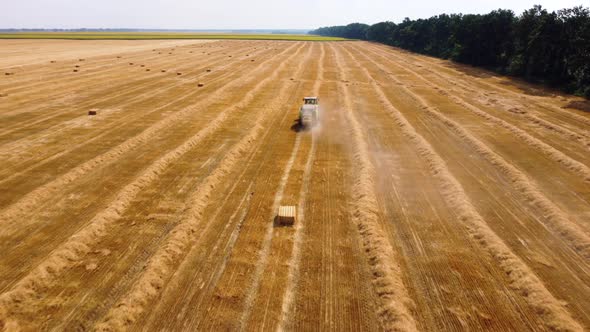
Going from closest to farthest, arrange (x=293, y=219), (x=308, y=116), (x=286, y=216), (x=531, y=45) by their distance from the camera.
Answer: (x=286, y=216) < (x=293, y=219) < (x=308, y=116) < (x=531, y=45)

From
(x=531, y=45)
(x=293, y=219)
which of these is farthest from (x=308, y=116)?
(x=531, y=45)

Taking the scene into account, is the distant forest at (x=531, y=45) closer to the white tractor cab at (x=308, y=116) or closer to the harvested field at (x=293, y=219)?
the harvested field at (x=293, y=219)

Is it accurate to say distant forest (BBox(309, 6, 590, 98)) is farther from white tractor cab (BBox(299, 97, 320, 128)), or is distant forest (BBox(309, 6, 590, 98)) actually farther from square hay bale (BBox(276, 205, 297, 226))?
square hay bale (BBox(276, 205, 297, 226))

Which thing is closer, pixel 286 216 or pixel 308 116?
pixel 286 216

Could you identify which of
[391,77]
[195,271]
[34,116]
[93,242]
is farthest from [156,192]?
[391,77]

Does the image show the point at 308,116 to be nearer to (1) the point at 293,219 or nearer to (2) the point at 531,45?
(1) the point at 293,219

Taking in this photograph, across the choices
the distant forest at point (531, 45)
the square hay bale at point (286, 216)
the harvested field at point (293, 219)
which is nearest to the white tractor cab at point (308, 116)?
the harvested field at point (293, 219)

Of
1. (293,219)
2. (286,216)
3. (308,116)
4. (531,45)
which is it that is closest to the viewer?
(286,216)

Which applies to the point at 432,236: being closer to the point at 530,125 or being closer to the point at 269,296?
the point at 269,296

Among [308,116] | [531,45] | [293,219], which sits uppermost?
[531,45]
